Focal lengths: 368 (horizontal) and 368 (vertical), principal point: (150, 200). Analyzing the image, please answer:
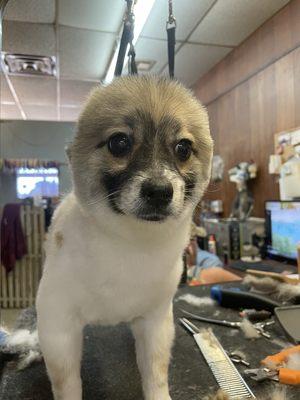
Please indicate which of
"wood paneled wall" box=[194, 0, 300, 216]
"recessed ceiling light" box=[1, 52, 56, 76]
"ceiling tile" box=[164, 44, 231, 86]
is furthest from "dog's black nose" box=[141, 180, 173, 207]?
"recessed ceiling light" box=[1, 52, 56, 76]

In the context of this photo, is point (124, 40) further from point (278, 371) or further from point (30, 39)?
point (30, 39)

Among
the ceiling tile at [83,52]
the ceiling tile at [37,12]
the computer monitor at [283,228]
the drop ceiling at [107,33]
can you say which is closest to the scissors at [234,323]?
the computer monitor at [283,228]

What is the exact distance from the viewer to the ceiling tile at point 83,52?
251 cm

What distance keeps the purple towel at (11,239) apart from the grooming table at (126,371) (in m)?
2.67

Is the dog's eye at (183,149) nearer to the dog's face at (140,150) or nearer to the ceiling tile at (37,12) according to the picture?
the dog's face at (140,150)

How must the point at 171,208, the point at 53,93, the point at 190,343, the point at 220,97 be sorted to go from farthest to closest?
the point at 53,93 < the point at 220,97 < the point at 190,343 < the point at 171,208

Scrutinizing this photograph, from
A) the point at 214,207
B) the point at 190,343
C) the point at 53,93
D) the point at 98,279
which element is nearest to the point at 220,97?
the point at 214,207

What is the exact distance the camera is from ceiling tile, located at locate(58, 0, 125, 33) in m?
2.07

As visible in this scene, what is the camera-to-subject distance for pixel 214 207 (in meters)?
3.09

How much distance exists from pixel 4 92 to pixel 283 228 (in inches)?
127

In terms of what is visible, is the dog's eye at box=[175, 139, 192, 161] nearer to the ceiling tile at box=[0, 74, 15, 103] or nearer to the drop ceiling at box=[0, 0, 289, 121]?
the drop ceiling at box=[0, 0, 289, 121]

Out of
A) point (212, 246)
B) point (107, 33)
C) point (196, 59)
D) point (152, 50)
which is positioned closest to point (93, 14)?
point (107, 33)

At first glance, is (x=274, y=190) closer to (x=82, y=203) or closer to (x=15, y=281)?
(x=82, y=203)

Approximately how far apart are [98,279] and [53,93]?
367 centimetres
